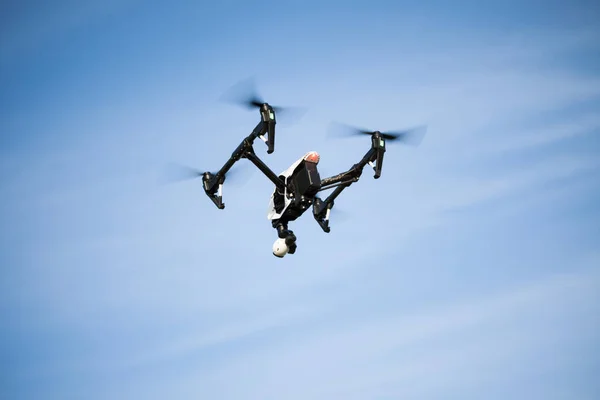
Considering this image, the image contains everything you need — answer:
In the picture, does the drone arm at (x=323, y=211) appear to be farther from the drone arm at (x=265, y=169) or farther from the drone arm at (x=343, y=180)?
the drone arm at (x=265, y=169)

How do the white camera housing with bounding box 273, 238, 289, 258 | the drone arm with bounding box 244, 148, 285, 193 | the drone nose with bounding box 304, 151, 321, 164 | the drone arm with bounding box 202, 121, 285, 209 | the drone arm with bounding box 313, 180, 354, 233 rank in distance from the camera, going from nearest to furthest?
the drone arm with bounding box 202, 121, 285, 209 < the drone arm with bounding box 244, 148, 285, 193 < the drone nose with bounding box 304, 151, 321, 164 < the white camera housing with bounding box 273, 238, 289, 258 < the drone arm with bounding box 313, 180, 354, 233

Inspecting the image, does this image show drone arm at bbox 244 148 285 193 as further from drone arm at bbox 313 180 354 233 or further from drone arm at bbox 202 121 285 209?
drone arm at bbox 313 180 354 233

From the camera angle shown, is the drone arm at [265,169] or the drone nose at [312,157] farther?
the drone nose at [312,157]

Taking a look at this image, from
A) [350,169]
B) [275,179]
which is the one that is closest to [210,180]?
[275,179]

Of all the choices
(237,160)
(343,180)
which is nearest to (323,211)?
(343,180)

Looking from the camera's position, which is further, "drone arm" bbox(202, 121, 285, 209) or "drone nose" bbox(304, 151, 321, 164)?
"drone nose" bbox(304, 151, 321, 164)

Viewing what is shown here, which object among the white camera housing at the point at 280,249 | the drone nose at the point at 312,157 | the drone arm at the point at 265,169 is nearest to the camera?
the drone arm at the point at 265,169

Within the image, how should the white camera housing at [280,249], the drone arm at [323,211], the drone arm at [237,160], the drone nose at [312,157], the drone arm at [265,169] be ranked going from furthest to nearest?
the drone arm at [323,211]
the white camera housing at [280,249]
the drone nose at [312,157]
the drone arm at [265,169]
the drone arm at [237,160]

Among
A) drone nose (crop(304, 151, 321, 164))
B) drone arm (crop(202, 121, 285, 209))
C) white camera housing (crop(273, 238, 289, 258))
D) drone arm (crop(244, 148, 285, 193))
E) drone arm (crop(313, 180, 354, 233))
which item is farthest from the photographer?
drone arm (crop(313, 180, 354, 233))
